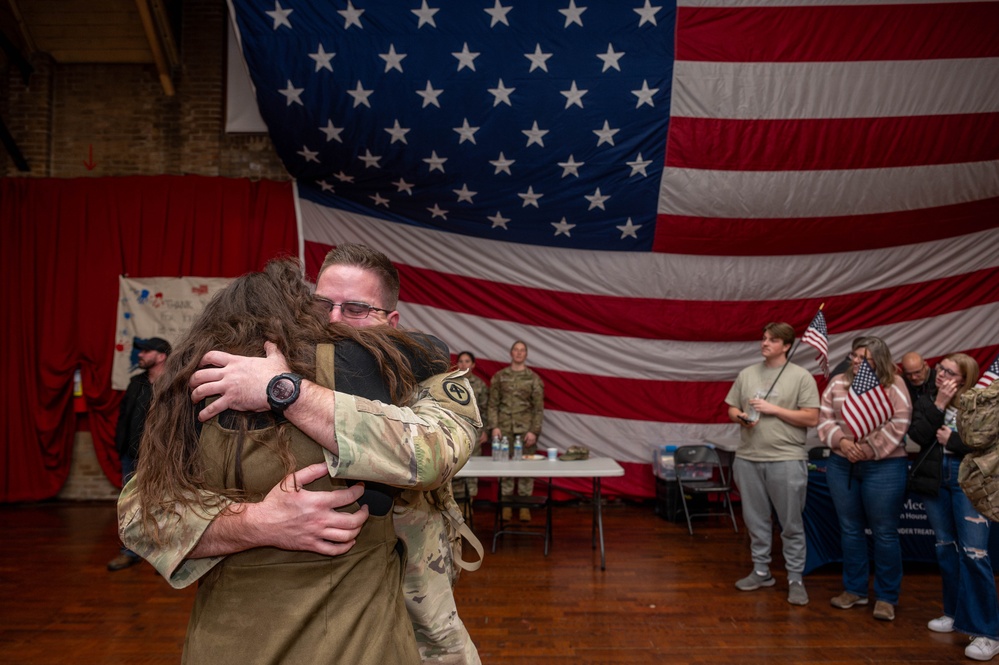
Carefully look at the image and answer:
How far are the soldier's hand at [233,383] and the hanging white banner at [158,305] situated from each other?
654cm

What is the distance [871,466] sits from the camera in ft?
14.0

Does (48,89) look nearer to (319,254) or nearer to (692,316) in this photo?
(319,254)

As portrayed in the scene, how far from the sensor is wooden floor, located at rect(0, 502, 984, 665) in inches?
145

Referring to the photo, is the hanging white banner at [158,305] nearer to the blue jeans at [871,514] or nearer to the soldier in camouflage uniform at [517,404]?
the soldier in camouflage uniform at [517,404]

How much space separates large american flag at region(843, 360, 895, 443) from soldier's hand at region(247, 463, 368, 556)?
12.3 ft

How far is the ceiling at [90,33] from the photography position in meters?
7.24

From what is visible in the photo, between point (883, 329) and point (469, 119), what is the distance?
14.1 feet

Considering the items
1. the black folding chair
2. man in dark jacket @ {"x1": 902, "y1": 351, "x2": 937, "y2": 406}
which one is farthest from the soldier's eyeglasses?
the black folding chair

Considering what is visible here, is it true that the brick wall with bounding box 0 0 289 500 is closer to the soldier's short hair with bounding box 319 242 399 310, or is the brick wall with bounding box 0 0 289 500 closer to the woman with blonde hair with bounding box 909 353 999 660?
the woman with blonde hair with bounding box 909 353 999 660

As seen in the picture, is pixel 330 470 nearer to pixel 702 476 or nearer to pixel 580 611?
pixel 580 611

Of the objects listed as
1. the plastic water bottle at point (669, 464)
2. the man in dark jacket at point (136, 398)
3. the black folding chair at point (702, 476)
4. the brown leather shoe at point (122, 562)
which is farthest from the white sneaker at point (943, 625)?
the brown leather shoe at point (122, 562)

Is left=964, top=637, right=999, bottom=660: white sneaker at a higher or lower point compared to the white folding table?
lower

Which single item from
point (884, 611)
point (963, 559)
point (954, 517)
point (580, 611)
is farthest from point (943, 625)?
point (580, 611)

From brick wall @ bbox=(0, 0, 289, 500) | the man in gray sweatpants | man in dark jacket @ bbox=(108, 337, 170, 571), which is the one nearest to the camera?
the man in gray sweatpants
